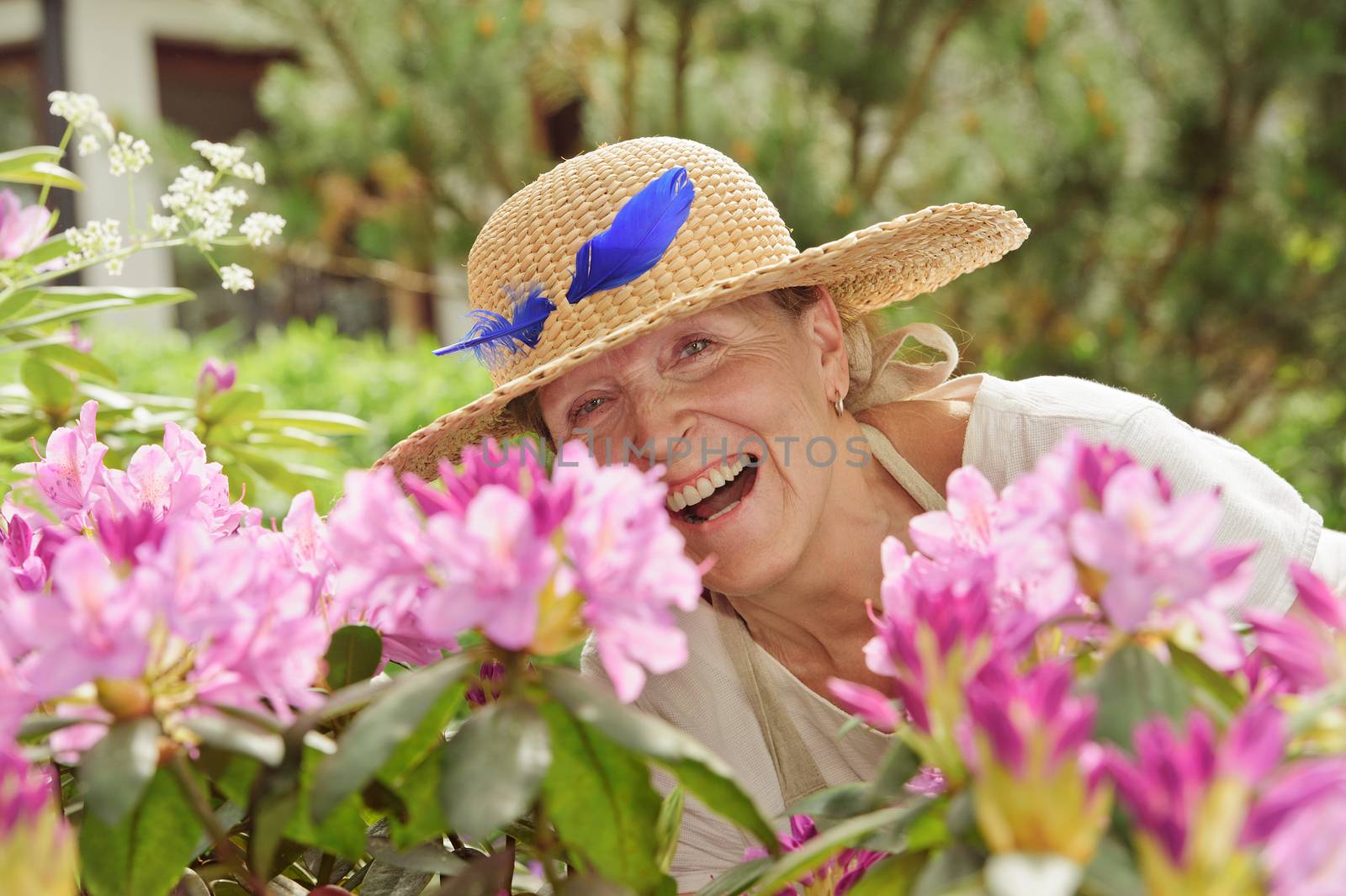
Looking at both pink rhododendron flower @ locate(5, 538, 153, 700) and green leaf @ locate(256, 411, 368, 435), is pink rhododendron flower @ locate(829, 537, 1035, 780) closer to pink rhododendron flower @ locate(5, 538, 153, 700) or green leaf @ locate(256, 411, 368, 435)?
pink rhododendron flower @ locate(5, 538, 153, 700)

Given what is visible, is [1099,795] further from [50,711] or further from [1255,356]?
[1255,356]

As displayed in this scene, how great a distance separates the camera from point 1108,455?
73 cm

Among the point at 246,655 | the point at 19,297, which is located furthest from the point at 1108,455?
the point at 19,297

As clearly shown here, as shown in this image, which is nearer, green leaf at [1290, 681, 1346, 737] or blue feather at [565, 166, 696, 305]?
green leaf at [1290, 681, 1346, 737]

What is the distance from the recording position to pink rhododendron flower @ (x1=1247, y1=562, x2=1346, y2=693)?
0.69 metres

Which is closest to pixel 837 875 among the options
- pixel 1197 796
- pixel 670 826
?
pixel 670 826

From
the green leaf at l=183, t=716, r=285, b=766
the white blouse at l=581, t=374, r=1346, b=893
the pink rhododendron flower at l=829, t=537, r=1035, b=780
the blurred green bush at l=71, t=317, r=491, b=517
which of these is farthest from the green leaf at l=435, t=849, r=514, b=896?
the blurred green bush at l=71, t=317, r=491, b=517

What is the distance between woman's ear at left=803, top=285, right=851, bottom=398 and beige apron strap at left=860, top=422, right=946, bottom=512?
0.09 meters

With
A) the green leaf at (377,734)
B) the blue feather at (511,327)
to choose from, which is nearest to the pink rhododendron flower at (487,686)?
the green leaf at (377,734)

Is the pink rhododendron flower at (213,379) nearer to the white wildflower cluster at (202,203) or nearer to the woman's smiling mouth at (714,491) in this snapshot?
the white wildflower cluster at (202,203)

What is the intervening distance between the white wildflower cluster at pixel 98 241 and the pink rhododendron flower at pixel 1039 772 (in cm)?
125

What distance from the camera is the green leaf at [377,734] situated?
0.65 metres

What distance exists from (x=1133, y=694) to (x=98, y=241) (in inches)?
52.5

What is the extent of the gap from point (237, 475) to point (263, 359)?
2393 mm
